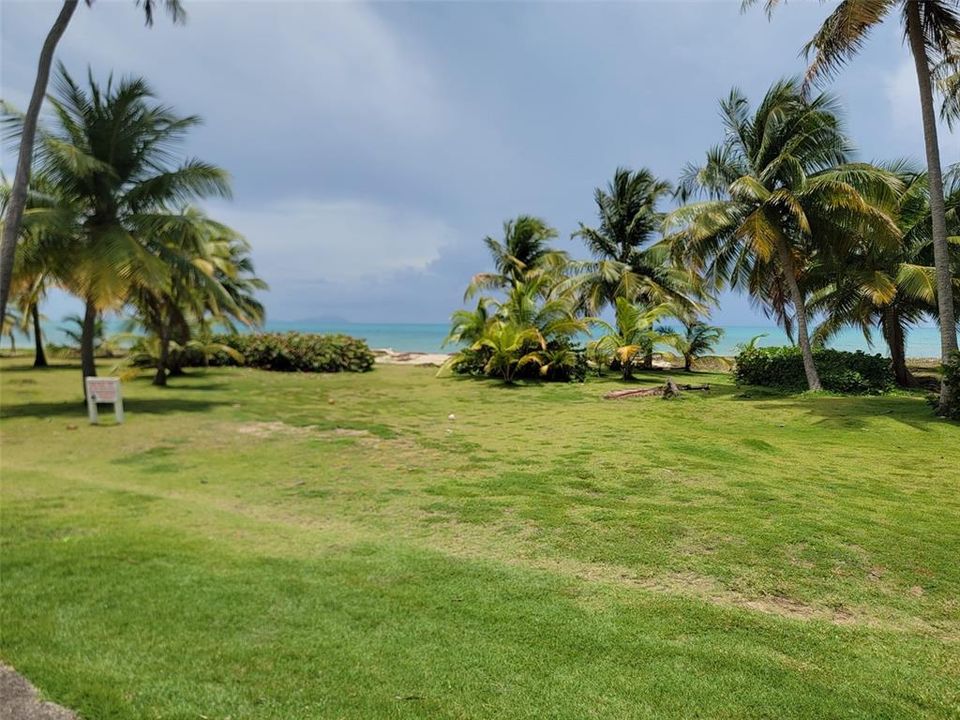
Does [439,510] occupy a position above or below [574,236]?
below

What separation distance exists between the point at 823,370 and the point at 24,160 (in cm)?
1656

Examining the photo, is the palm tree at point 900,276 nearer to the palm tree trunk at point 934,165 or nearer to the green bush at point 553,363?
the palm tree trunk at point 934,165

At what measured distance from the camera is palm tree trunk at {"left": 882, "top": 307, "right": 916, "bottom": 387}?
50.2ft

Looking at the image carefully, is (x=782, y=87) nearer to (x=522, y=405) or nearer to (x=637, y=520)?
(x=522, y=405)

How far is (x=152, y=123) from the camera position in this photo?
12406mm

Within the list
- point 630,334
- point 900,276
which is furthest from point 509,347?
point 900,276

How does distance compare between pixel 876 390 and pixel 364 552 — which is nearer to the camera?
pixel 364 552

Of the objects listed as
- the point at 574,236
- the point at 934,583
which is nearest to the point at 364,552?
the point at 934,583

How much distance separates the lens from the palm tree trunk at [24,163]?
20.5 feet

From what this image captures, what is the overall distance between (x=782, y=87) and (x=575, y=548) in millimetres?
14351

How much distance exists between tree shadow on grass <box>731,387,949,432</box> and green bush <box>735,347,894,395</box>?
0.88 meters

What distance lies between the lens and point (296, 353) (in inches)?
834

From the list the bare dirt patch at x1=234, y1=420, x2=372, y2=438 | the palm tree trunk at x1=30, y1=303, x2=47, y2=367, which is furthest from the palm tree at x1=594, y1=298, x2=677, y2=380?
the palm tree trunk at x1=30, y1=303, x2=47, y2=367

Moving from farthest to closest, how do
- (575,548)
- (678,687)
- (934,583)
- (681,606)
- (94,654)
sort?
(575,548)
(934,583)
(681,606)
(94,654)
(678,687)
